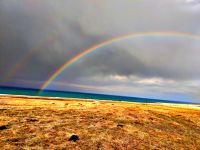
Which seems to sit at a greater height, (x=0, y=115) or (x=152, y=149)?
(x=0, y=115)

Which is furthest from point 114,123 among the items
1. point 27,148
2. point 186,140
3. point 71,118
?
point 27,148

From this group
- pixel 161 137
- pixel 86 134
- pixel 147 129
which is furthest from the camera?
pixel 147 129

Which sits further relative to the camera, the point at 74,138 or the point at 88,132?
the point at 88,132

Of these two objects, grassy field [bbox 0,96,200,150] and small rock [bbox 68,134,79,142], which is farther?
small rock [bbox 68,134,79,142]

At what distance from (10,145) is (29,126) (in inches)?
157

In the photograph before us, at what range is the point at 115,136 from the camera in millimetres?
18578

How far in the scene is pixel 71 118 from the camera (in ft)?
73.7

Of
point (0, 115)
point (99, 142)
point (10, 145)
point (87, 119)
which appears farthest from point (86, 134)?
point (0, 115)

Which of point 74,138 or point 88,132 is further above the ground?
point 88,132

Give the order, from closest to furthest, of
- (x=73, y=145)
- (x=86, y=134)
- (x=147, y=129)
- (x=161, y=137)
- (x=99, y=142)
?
(x=73, y=145) → (x=99, y=142) → (x=86, y=134) → (x=161, y=137) → (x=147, y=129)

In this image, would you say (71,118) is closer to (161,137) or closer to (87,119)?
(87,119)

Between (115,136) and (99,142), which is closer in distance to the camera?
(99,142)

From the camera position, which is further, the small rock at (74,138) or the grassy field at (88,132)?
the small rock at (74,138)

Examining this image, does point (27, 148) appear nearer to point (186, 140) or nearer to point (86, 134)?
point (86, 134)
